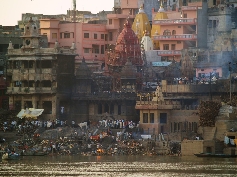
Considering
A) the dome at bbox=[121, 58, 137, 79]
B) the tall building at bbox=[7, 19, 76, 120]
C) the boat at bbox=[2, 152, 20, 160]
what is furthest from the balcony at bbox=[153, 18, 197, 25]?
the boat at bbox=[2, 152, 20, 160]

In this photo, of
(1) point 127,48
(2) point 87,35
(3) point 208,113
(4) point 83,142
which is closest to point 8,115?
(4) point 83,142

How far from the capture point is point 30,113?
391ft

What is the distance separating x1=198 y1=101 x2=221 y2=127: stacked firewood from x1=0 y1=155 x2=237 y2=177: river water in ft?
19.5

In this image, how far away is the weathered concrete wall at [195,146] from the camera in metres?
106

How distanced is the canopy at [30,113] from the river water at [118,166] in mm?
12182

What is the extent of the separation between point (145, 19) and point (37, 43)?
18640 mm

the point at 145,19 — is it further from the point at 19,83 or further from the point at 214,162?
the point at 214,162

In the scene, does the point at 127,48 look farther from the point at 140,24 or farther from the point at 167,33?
the point at 140,24

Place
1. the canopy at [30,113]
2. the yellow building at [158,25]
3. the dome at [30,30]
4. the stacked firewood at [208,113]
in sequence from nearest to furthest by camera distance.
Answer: the stacked firewood at [208,113]
the canopy at [30,113]
the dome at [30,30]
the yellow building at [158,25]

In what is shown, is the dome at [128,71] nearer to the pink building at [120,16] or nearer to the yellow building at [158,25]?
the yellow building at [158,25]

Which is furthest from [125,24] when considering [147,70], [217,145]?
[217,145]

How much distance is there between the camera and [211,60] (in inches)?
4926

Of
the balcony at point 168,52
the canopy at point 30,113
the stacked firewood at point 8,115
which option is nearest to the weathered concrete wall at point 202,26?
the balcony at point 168,52

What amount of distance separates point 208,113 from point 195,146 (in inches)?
176
